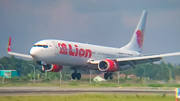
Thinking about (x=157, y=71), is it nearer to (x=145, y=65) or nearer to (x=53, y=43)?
(x=145, y=65)

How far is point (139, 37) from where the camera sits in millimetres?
62750

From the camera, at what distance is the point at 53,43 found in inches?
1670

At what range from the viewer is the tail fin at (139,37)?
6053 centimetres

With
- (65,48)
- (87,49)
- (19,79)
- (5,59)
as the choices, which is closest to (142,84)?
(87,49)

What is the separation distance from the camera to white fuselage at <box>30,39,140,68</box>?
4134 cm

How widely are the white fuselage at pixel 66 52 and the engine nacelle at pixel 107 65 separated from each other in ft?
4.60

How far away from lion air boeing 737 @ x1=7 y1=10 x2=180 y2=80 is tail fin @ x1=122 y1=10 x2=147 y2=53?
0.31 metres

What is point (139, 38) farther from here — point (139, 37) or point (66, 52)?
point (66, 52)

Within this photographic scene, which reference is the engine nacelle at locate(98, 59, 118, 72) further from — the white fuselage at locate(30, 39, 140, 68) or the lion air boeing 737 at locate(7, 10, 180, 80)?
the white fuselage at locate(30, 39, 140, 68)

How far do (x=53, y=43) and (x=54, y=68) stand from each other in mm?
6950

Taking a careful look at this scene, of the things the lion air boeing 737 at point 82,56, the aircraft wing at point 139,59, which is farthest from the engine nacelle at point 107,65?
the aircraft wing at point 139,59

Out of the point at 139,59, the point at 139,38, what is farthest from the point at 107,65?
the point at 139,38

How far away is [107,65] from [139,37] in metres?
16.5

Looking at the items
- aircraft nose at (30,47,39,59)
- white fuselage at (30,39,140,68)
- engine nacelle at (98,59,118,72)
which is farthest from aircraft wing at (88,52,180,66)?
aircraft nose at (30,47,39,59)
